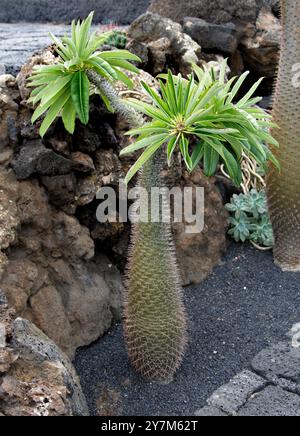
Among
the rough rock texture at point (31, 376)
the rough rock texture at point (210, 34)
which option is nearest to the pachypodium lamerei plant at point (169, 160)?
the rough rock texture at point (31, 376)

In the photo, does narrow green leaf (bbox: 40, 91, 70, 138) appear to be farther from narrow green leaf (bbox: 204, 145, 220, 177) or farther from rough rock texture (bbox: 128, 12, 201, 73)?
rough rock texture (bbox: 128, 12, 201, 73)

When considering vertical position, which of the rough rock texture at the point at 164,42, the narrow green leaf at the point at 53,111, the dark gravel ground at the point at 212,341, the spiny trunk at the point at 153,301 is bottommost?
the dark gravel ground at the point at 212,341

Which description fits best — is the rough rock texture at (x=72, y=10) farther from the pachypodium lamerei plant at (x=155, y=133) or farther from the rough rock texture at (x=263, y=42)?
the pachypodium lamerei plant at (x=155, y=133)

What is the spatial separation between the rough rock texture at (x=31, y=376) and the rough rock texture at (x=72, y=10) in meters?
5.09

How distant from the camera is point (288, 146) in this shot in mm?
3943

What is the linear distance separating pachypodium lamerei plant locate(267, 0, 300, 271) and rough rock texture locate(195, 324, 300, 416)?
3.05ft

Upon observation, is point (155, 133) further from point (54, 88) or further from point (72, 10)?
point (72, 10)

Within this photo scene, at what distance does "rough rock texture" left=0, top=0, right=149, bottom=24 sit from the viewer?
7.06 meters

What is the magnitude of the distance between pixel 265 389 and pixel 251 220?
1.63 meters

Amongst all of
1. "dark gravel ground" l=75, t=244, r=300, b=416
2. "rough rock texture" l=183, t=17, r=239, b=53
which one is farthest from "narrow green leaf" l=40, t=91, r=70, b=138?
"rough rock texture" l=183, t=17, r=239, b=53

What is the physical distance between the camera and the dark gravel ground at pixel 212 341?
3.07m

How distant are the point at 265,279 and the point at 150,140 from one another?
1.78 meters

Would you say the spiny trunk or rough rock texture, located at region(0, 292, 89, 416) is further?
the spiny trunk

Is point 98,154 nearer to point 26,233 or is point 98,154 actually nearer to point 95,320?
point 26,233
